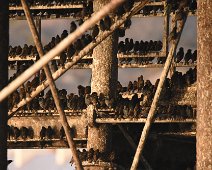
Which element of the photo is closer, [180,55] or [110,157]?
[110,157]

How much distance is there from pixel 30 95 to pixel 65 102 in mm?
5957

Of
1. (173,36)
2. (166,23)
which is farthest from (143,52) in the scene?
(173,36)

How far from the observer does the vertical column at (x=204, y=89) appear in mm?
13766

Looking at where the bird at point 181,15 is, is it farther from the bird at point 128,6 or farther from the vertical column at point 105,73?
the vertical column at point 105,73

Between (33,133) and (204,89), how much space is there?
931 centimetres

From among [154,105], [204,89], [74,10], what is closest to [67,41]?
[204,89]

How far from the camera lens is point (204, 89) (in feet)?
46.0

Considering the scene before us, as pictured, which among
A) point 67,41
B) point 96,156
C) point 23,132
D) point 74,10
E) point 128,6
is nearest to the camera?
point 67,41

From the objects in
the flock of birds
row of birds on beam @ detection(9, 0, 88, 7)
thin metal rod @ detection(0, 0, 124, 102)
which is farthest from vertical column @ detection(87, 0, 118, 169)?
thin metal rod @ detection(0, 0, 124, 102)

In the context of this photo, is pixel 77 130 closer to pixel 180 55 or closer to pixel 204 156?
pixel 180 55

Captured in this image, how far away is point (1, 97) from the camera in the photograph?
10789mm

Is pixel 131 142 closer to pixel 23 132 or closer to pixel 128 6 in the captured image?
pixel 23 132

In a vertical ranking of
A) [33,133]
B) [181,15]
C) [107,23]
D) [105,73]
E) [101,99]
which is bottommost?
[33,133]

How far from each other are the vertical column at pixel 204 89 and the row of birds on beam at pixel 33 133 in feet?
26.2
